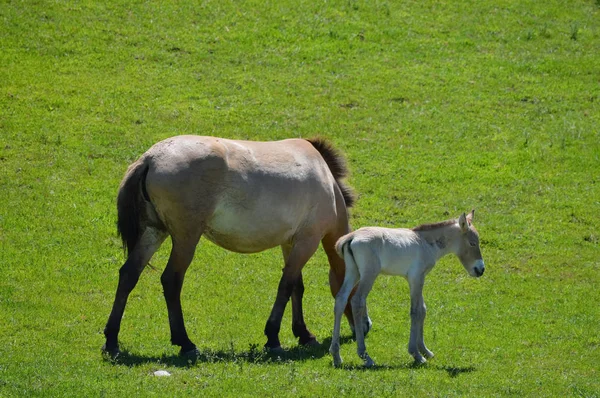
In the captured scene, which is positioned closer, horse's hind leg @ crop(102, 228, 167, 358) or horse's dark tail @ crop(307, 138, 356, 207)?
horse's hind leg @ crop(102, 228, 167, 358)

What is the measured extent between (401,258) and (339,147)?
9641mm

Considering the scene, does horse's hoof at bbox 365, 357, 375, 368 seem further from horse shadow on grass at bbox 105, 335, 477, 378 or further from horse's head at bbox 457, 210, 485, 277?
horse's head at bbox 457, 210, 485, 277

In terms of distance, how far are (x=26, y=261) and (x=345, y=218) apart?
6118 mm

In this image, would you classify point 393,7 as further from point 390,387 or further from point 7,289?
point 390,387

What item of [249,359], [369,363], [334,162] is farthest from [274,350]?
[334,162]

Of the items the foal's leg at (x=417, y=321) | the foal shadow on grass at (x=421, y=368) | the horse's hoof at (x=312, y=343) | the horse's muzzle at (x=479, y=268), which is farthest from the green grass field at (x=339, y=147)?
the horse's muzzle at (x=479, y=268)

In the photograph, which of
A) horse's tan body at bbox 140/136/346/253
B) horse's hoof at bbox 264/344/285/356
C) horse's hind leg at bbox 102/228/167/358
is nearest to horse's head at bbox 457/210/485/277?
horse's tan body at bbox 140/136/346/253

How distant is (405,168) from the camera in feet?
70.9

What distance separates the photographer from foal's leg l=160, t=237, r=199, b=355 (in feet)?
41.9

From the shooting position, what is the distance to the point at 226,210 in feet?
43.2

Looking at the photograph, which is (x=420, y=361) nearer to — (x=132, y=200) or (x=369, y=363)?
(x=369, y=363)

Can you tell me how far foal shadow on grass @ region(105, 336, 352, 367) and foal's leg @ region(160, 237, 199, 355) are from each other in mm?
222

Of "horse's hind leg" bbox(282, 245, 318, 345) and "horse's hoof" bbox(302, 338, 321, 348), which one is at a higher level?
"horse's hind leg" bbox(282, 245, 318, 345)

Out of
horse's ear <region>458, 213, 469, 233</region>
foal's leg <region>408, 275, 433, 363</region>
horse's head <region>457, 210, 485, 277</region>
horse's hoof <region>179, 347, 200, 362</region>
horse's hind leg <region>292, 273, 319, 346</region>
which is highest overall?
horse's ear <region>458, 213, 469, 233</region>
